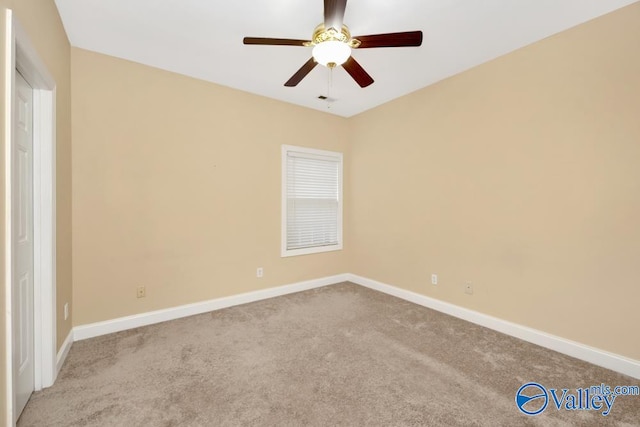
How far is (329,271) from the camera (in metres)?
4.32

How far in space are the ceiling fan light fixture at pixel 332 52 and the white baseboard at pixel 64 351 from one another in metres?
2.89

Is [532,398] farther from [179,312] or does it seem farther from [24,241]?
[24,241]

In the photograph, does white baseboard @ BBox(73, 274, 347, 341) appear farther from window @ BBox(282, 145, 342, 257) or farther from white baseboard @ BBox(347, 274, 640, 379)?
white baseboard @ BBox(347, 274, 640, 379)

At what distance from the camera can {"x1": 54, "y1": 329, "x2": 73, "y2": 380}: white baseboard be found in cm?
203

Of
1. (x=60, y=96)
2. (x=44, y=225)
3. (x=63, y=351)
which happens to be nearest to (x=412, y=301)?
(x=63, y=351)

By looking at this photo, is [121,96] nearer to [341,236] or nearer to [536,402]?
[341,236]

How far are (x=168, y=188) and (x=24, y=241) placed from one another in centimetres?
134

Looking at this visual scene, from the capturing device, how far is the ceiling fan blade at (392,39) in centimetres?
171

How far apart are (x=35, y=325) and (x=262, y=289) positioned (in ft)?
7.03

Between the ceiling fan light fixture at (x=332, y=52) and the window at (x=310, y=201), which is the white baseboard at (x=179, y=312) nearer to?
the window at (x=310, y=201)

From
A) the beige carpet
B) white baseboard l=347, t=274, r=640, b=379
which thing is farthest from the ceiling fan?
white baseboard l=347, t=274, r=640, b=379

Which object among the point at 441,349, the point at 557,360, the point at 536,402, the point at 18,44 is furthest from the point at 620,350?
the point at 18,44

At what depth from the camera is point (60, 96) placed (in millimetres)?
2127

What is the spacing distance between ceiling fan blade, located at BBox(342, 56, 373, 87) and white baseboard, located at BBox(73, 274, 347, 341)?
2.76m
